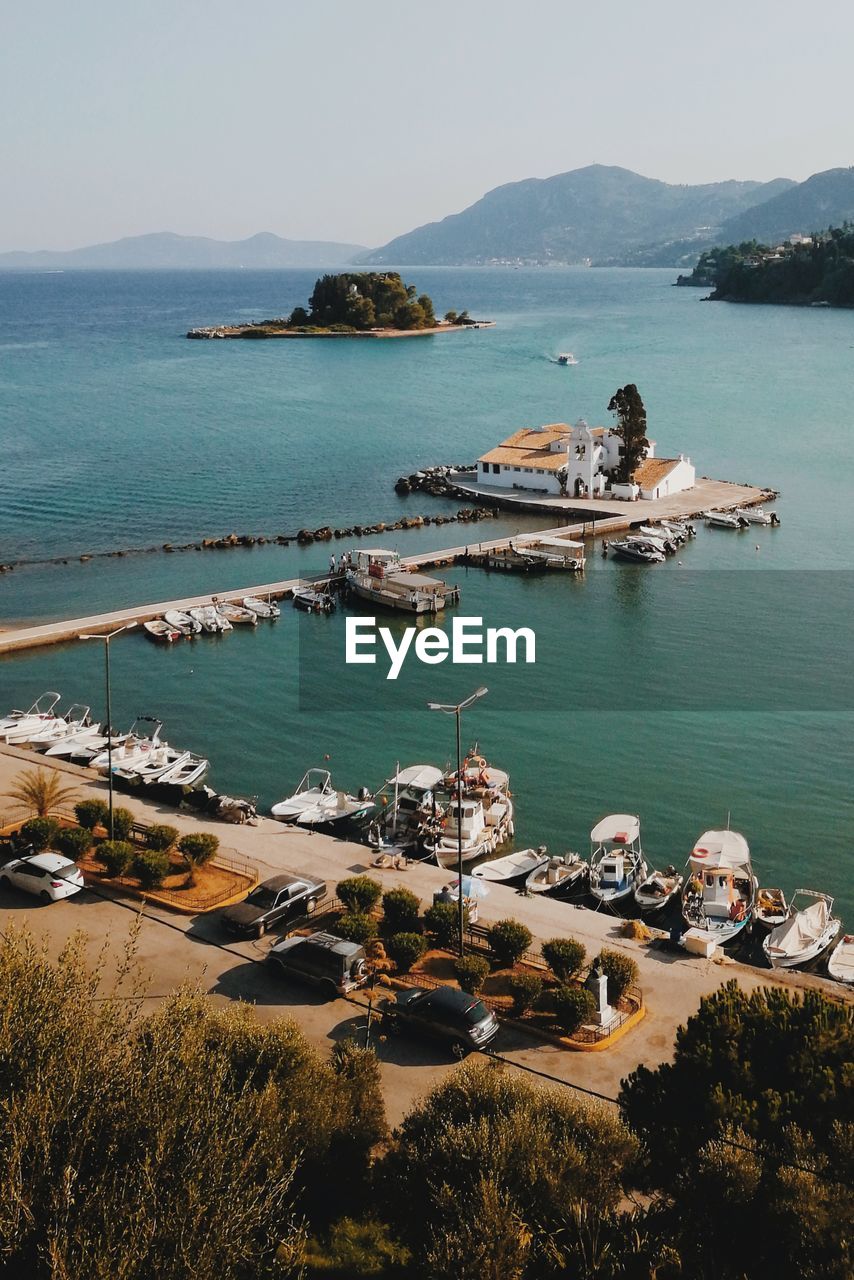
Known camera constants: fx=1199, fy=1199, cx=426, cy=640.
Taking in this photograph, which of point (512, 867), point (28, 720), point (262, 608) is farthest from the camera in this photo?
point (262, 608)

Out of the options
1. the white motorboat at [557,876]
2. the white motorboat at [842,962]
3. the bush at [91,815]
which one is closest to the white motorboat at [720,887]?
the white motorboat at [842,962]

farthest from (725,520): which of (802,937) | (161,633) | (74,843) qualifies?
(74,843)

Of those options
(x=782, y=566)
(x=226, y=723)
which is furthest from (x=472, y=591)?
(x=226, y=723)

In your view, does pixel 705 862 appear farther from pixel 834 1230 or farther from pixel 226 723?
pixel 226 723

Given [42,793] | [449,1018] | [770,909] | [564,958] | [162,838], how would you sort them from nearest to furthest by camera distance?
[449,1018] < [564,958] < [770,909] < [162,838] < [42,793]

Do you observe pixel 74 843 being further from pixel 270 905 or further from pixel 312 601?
pixel 312 601

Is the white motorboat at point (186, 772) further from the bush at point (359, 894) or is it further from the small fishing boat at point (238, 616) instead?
the small fishing boat at point (238, 616)
